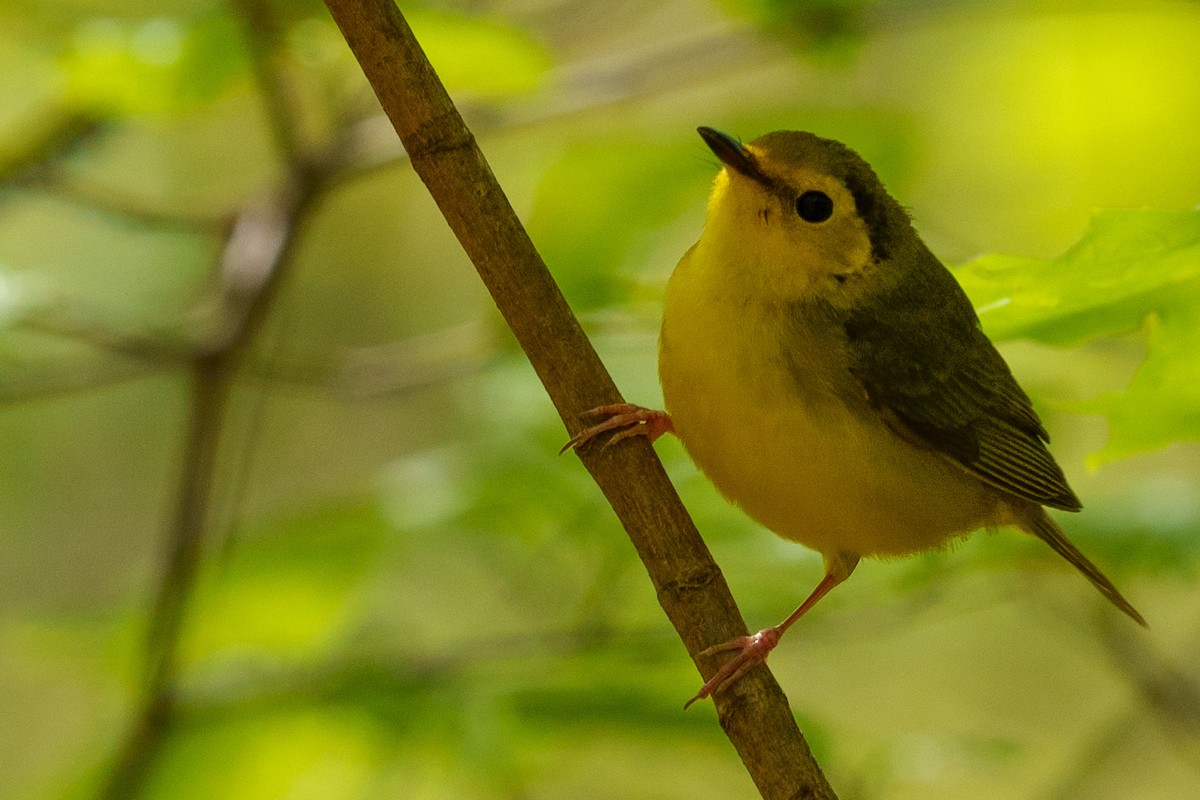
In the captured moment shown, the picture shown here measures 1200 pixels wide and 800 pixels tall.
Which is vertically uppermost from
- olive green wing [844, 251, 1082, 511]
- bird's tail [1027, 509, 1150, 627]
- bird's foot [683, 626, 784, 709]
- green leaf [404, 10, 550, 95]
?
green leaf [404, 10, 550, 95]

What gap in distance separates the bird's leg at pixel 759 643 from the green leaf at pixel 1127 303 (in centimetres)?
75

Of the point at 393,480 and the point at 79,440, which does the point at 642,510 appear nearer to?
the point at 393,480

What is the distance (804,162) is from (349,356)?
1643mm

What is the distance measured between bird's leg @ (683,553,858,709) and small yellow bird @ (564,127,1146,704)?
Answer: 0.03ft

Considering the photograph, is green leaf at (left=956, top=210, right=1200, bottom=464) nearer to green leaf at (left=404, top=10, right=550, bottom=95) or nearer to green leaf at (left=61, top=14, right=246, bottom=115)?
green leaf at (left=404, top=10, right=550, bottom=95)

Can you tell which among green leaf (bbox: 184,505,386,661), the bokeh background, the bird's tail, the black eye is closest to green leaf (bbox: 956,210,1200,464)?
the bokeh background

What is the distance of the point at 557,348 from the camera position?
246 centimetres

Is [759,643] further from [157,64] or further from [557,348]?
[157,64]

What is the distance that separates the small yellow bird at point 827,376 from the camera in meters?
3.19

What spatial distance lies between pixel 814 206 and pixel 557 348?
113 centimetres

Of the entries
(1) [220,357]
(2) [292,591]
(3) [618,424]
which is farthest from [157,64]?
(3) [618,424]

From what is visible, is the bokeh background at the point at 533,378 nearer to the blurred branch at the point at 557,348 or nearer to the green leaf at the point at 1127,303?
the green leaf at the point at 1127,303

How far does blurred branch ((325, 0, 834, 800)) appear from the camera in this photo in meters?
2.30

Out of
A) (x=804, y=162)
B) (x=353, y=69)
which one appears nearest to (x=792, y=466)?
(x=804, y=162)
